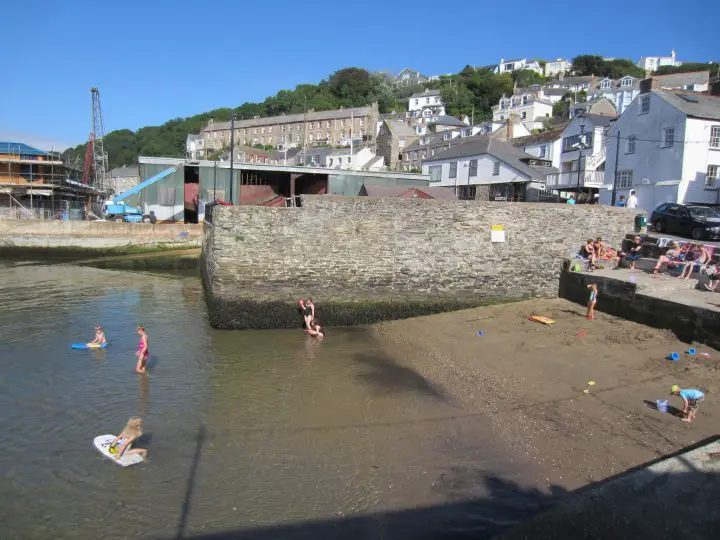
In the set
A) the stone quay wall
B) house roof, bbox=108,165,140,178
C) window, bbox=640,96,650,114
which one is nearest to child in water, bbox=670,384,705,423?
the stone quay wall

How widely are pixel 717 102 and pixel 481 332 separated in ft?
72.3

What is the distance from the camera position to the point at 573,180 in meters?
29.7

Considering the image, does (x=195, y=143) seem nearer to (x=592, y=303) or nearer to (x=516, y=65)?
(x=516, y=65)

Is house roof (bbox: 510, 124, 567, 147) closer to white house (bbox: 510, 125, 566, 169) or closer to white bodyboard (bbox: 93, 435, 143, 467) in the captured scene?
white house (bbox: 510, 125, 566, 169)

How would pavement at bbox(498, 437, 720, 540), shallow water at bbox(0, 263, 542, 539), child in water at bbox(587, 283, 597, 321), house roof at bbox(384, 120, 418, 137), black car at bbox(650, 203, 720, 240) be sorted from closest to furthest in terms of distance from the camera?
pavement at bbox(498, 437, 720, 540)
shallow water at bbox(0, 263, 542, 539)
child in water at bbox(587, 283, 597, 321)
black car at bbox(650, 203, 720, 240)
house roof at bbox(384, 120, 418, 137)

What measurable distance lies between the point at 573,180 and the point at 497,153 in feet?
20.1

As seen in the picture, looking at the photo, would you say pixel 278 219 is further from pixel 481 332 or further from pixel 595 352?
pixel 595 352

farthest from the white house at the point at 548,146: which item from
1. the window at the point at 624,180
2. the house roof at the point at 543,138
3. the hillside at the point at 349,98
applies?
the hillside at the point at 349,98

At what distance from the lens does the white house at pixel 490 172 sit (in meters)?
32.6

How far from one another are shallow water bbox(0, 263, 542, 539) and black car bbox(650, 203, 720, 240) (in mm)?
12175

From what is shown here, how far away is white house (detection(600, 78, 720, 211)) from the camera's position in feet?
77.7

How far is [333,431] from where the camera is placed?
7980 millimetres

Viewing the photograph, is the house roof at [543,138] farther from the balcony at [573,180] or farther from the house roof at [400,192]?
the house roof at [400,192]

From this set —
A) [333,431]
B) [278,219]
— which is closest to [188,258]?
[278,219]
